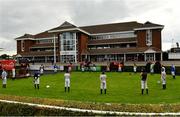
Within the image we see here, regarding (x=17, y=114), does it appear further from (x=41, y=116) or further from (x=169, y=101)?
(x=169, y=101)

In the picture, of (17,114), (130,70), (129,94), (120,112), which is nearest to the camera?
(120,112)

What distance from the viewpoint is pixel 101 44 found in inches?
2911

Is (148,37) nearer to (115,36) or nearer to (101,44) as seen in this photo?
(115,36)

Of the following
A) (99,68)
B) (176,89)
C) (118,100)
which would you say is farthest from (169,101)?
(99,68)

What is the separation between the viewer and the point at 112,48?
7162cm

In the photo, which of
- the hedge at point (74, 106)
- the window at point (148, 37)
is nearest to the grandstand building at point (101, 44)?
the window at point (148, 37)

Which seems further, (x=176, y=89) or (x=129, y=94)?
(x=176, y=89)

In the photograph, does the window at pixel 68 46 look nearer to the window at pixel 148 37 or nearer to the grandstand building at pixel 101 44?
the grandstand building at pixel 101 44

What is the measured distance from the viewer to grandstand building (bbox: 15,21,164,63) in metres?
66.6

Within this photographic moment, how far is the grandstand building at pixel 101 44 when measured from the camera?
219 feet

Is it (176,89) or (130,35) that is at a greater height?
(130,35)

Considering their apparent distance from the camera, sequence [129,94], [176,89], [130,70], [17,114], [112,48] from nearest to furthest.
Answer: [17,114] → [129,94] → [176,89] → [130,70] → [112,48]

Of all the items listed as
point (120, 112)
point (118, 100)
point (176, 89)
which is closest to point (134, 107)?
point (120, 112)

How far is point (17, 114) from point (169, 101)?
32.6 feet
